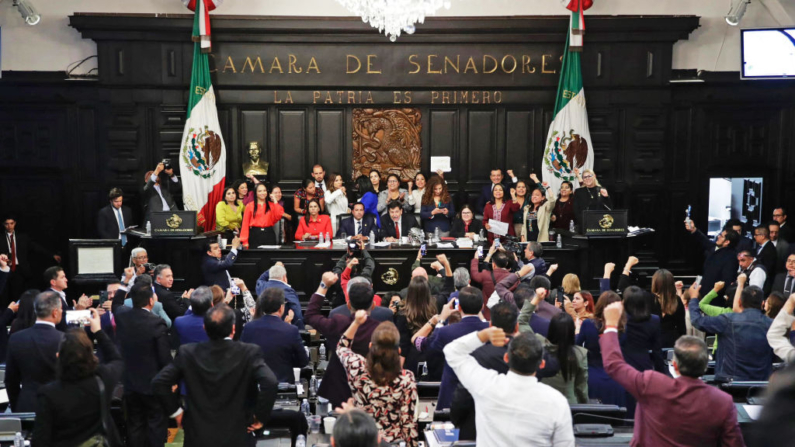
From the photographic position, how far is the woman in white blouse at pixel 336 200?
11641 millimetres

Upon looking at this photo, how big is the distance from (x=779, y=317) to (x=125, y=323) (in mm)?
4272

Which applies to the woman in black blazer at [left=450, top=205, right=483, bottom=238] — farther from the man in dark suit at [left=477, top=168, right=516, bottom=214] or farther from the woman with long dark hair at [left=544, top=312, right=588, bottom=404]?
the woman with long dark hair at [left=544, top=312, right=588, bottom=404]

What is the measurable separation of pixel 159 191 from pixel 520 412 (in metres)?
8.87

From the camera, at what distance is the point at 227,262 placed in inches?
365

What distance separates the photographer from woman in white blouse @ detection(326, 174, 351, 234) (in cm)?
1164

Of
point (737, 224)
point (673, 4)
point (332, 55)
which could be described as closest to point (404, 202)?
point (332, 55)

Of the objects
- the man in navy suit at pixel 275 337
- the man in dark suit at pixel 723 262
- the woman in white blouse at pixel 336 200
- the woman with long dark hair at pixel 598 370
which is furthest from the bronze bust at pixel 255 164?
the woman with long dark hair at pixel 598 370

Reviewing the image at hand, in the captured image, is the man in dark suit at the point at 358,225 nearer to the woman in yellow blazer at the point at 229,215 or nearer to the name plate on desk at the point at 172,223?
the woman in yellow blazer at the point at 229,215

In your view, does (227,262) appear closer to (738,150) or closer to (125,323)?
(125,323)

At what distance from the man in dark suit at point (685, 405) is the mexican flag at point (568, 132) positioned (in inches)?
348

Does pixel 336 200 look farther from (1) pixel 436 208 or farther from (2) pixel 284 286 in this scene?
(2) pixel 284 286

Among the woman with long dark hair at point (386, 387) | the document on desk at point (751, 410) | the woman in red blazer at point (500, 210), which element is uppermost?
the woman in red blazer at point (500, 210)

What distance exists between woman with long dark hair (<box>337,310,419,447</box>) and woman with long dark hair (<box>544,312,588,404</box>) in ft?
3.34

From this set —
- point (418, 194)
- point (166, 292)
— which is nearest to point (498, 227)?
point (418, 194)
